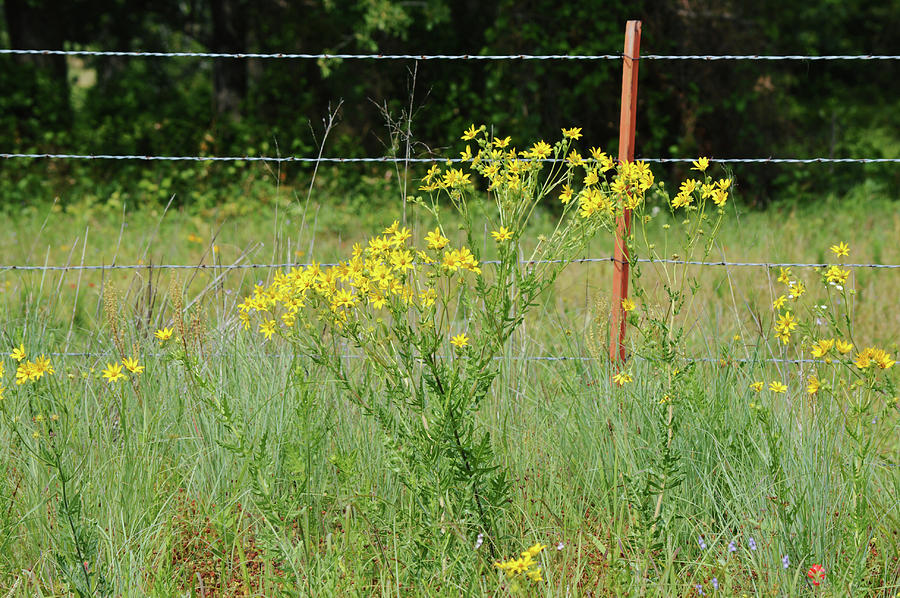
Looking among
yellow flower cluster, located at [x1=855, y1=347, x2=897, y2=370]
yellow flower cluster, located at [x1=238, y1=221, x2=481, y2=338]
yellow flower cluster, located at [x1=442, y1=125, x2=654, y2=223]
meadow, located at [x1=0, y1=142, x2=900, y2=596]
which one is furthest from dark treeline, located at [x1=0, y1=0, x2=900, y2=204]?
yellow flower cluster, located at [x1=855, y1=347, x2=897, y2=370]

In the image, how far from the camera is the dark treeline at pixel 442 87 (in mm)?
8742

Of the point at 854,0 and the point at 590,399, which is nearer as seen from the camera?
the point at 590,399

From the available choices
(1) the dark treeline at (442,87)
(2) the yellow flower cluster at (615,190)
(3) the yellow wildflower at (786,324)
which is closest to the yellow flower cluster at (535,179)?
(2) the yellow flower cluster at (615,190)

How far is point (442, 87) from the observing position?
393 inches

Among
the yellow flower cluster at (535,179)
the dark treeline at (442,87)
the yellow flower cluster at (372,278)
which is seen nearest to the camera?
the yellow flower cluster at (372,278)

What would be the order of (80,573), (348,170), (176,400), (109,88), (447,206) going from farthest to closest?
(109,88) < (348,170) < (447,206) < (176,400) < (80,573)

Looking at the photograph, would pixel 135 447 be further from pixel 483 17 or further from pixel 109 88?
pixel 109 88

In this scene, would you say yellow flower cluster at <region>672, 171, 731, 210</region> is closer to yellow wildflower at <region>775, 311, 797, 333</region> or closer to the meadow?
the meadow

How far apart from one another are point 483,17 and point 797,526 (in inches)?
350

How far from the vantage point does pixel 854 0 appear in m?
16.4

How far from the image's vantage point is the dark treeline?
8.74 m

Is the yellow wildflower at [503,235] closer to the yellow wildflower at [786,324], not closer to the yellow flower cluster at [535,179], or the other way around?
the yellow flower cluster at [535,179]

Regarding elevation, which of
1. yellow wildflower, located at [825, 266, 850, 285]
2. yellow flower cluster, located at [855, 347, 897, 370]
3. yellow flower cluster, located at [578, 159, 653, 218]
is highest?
yellow flower cluster, located at [578, 159, 653, 218]

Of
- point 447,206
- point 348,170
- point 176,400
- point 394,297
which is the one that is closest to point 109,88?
point 348,170
